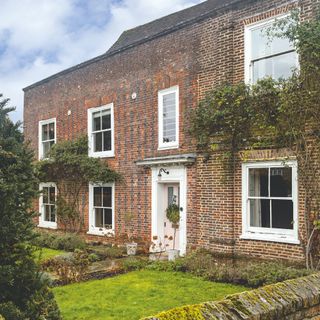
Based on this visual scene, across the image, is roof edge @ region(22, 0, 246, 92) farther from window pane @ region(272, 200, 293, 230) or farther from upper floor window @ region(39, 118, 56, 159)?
window pane @ region(272, 200, 293, 230)

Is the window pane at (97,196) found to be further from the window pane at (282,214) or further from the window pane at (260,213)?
the window pane at (282,214)

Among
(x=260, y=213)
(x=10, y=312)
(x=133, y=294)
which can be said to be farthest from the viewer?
(x=260, y=213)

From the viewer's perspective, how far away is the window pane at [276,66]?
432 inches

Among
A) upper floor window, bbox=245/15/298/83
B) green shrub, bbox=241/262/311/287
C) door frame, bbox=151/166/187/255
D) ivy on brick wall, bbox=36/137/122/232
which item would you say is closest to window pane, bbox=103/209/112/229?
ivy on brick wall, bbox=36/137/122/232

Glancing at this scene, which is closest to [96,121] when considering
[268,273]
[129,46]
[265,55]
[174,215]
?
[129,46]

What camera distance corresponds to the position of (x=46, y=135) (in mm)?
20734

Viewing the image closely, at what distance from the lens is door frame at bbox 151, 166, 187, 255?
1352 cm

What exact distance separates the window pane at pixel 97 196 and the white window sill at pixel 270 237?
722 cm

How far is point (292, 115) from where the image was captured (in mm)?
10406

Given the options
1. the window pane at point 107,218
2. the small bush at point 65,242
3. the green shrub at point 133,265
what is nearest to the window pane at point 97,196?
the window pane at point 107,218

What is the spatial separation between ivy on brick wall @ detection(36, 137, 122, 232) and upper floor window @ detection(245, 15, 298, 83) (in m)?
7.03

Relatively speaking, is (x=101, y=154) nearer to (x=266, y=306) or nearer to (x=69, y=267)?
(x=69, y=267)

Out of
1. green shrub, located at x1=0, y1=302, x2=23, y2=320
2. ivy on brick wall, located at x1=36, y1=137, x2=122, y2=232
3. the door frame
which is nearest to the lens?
green shrub, located at x1=0, y1=302, x2=23, y2=320

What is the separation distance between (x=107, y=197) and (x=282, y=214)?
7.80m
